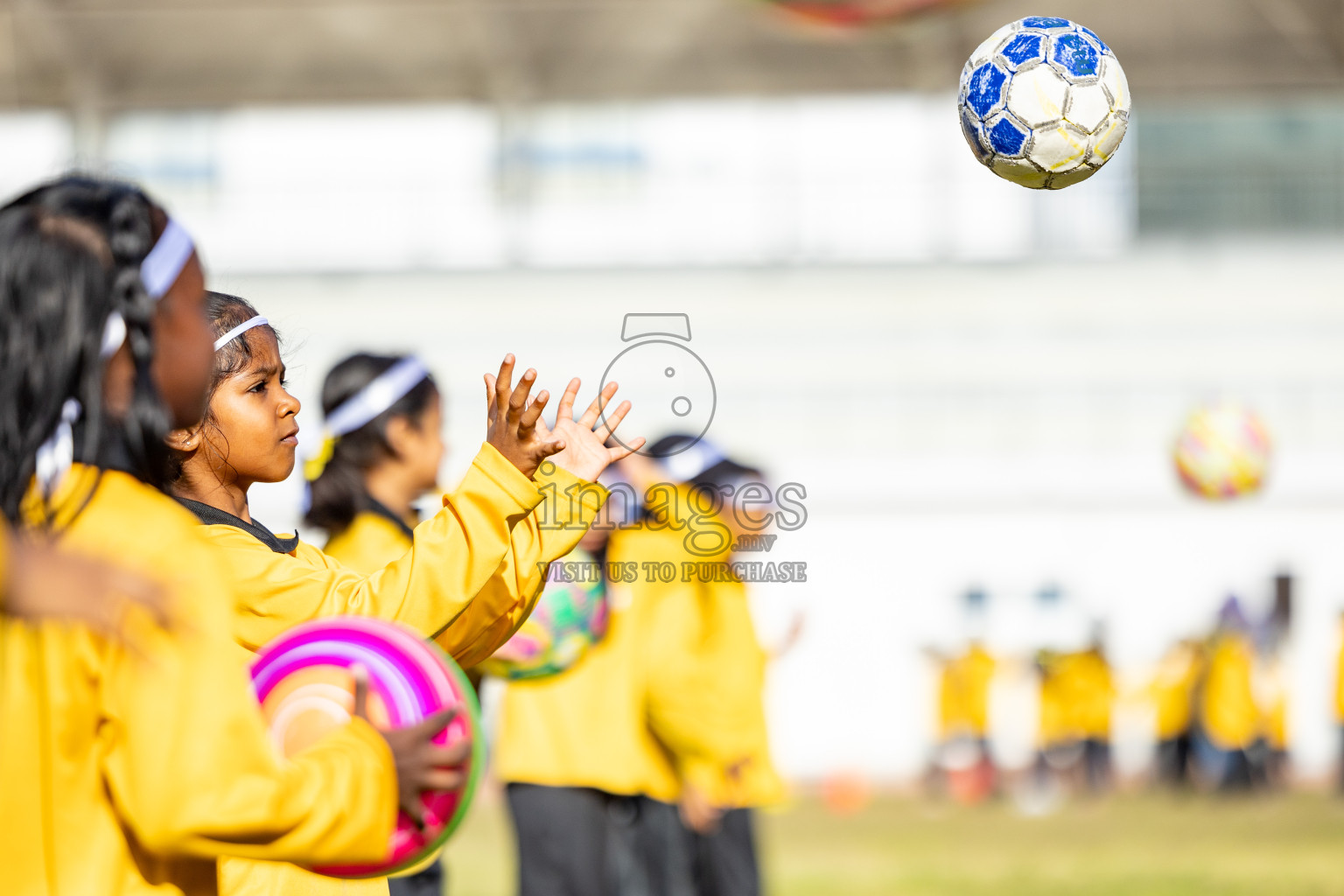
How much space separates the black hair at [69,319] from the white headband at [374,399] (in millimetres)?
2019

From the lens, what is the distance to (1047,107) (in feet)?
11.2

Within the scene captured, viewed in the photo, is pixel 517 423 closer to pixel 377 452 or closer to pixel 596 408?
pixel 596 408

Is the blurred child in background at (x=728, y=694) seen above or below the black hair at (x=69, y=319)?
below

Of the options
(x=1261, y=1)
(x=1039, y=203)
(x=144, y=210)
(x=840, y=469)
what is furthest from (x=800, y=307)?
(x=144, y=210)

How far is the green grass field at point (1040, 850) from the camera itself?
7.78 m

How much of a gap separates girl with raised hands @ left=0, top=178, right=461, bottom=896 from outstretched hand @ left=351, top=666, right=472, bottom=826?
7cm

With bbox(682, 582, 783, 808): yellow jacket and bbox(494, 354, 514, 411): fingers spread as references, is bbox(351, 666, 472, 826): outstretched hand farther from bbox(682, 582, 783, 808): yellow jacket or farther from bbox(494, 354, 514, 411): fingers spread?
bbox(682, 582, 783, 808): yellow jacket

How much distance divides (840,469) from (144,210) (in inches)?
670

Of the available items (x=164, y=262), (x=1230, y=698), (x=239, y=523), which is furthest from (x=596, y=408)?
(x=1230, y=698)

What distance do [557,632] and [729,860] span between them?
1.43 meters

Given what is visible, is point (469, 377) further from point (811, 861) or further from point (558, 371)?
point (811, 861)

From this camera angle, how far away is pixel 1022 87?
347cm

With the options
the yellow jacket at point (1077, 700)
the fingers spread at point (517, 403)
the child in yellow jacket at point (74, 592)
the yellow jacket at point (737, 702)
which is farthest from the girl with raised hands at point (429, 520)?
the yellow jacket at point (1077, 700)

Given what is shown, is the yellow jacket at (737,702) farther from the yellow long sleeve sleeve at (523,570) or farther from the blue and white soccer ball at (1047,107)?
the yellow long sleeve sleeve at (523,570)
